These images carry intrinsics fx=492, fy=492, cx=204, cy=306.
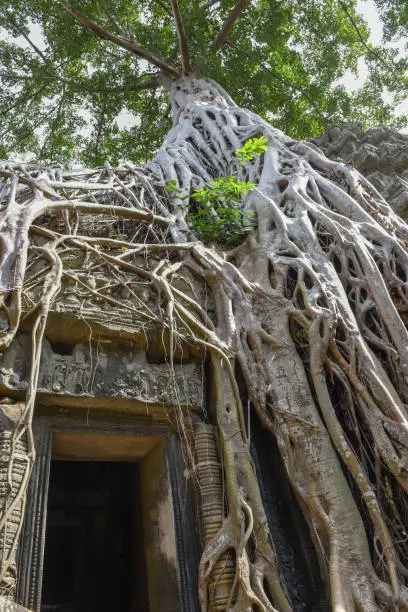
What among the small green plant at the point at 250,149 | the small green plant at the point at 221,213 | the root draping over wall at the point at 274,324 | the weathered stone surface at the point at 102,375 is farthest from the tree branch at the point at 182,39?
the weathered stone surface at the point at 102,375

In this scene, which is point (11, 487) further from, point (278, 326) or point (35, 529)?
point (278, 326)

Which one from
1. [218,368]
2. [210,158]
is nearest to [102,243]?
[218,368]

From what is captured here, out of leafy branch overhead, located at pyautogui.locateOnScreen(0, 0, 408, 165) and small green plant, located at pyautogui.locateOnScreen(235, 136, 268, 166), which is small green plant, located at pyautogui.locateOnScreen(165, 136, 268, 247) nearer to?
small green plant, located at pyautogui.locateOnScreen(235, 136, 268, 166)

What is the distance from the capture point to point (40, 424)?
94.2 inches

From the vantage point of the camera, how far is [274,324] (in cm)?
278

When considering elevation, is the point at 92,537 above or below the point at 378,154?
below

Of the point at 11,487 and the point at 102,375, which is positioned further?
the point at 102,375

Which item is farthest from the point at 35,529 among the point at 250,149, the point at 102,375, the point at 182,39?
the point at 182,39

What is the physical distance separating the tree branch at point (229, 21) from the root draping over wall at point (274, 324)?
4.10 meters

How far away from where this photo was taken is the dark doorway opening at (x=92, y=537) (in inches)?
171

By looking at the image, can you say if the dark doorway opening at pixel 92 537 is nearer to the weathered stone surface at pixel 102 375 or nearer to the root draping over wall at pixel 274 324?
the weathered stone surface at pixel 102 375

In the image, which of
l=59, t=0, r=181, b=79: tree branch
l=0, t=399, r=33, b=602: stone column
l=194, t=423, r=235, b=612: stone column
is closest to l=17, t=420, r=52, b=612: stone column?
l=0, t=399, r=33, b=602: stone column

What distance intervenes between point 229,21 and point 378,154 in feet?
10.7

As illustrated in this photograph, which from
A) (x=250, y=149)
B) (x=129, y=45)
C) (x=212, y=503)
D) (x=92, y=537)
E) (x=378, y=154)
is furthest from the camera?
(x=129, y=45)
